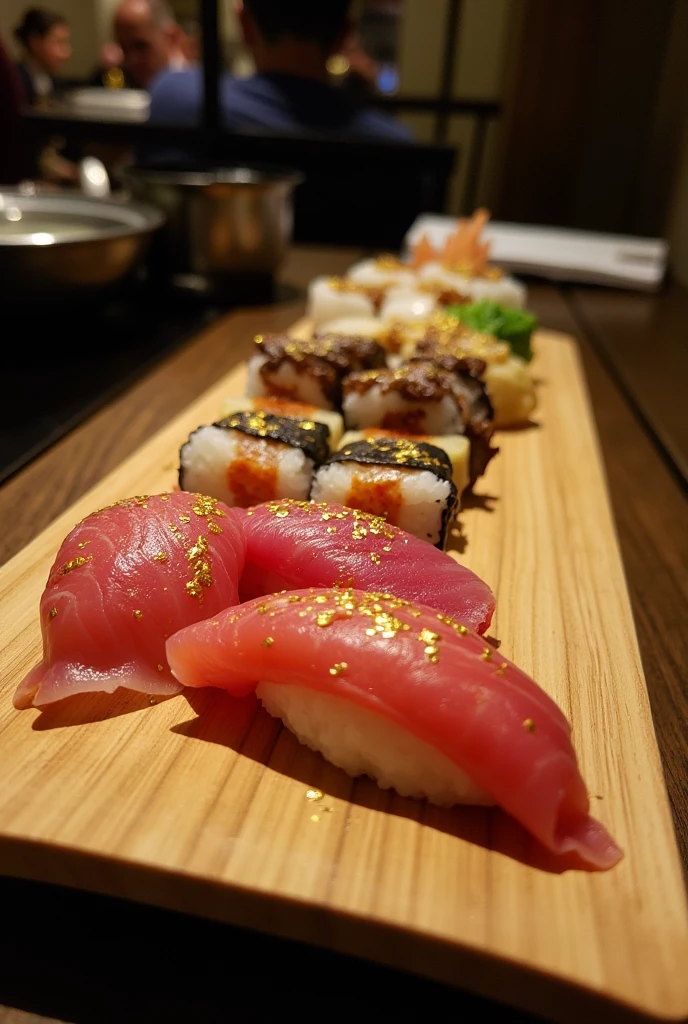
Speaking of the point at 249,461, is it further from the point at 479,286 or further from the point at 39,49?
the point at 39,49

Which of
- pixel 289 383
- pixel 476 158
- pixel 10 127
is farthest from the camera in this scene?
pixel 476 158

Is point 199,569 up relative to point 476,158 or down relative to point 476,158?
down

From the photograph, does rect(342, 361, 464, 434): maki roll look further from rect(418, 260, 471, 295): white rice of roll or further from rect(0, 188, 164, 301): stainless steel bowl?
rect(418, 260, 471, 295): white rice of roll

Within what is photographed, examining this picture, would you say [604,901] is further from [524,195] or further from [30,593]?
[524,195]

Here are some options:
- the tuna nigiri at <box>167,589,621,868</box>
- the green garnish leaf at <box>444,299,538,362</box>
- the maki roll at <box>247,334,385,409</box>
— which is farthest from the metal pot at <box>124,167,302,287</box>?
the tuna nigiri at <box>167,589,621,868</box>

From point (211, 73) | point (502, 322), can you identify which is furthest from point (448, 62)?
point (502, 322)
